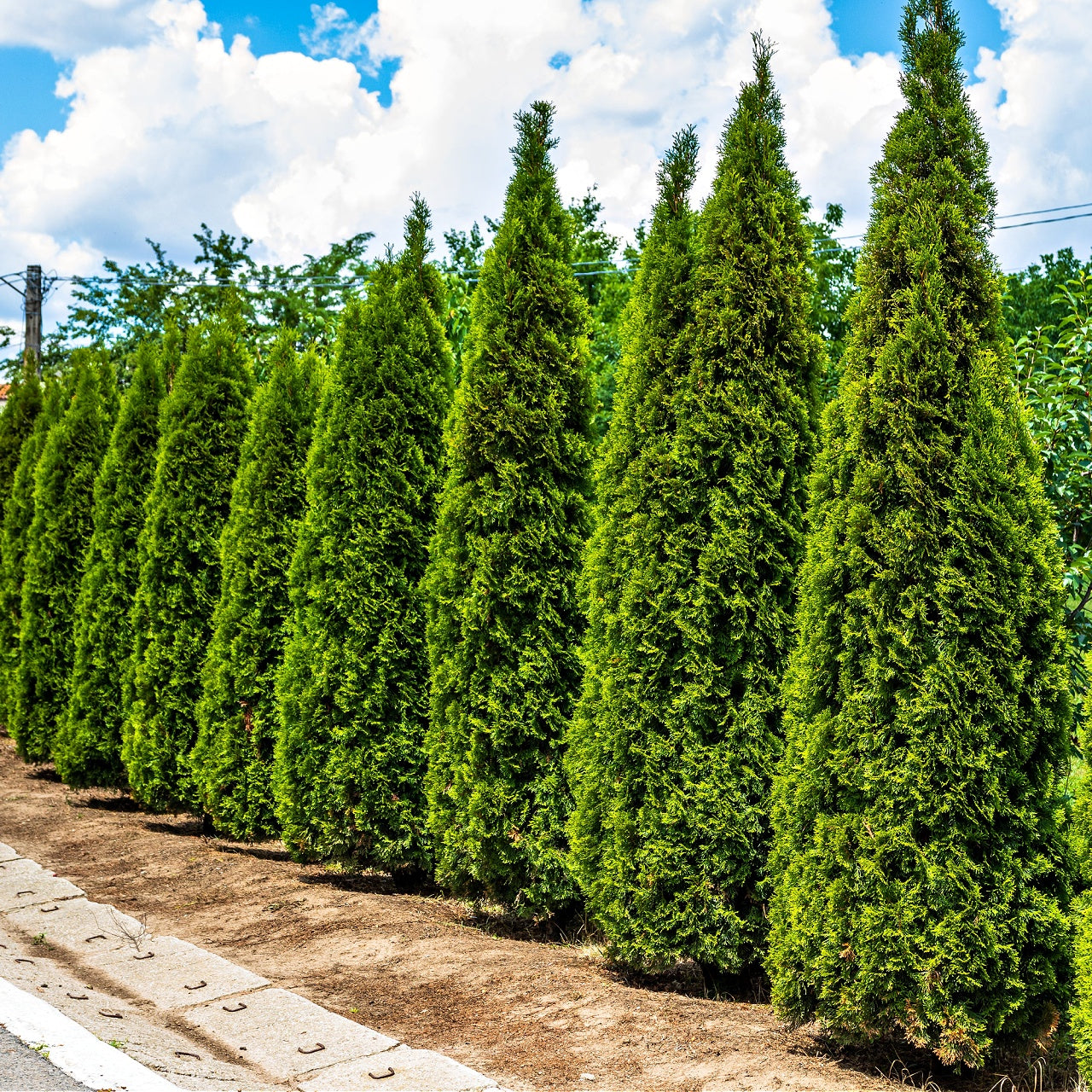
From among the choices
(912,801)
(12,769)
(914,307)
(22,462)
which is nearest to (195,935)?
(912,801)

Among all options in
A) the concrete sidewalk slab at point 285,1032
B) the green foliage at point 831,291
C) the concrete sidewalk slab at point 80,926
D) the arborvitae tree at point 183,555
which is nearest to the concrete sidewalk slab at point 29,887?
the concrete sidewalk slab at point 80,926

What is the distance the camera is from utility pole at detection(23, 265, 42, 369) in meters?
22.9

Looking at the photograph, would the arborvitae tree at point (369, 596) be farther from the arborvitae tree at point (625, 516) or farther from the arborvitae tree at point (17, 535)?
the arborvitae tree at point (17, 535)

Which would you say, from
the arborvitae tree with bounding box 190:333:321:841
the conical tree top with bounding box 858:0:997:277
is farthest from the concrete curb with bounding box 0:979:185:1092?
the conical tree top with bounding box 858:0:997:277

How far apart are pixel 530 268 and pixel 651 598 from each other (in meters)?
2.46

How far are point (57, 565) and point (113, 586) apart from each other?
204 cm

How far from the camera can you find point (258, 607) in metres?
8.46

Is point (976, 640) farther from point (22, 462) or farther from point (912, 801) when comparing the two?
point (22, 462)

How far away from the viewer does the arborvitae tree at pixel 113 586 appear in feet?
34.2

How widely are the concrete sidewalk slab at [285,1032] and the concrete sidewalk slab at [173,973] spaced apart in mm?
176

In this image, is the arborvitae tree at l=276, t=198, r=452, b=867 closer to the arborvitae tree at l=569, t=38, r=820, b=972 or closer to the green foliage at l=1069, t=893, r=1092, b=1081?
the arborvitae tree at l=569, t=38, r=820, b=972

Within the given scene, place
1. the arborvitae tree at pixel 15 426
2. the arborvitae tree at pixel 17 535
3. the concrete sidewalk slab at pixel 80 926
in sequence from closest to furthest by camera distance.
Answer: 1. the concrete sidewalk slab at pixel 80 926
2. the arborvitae tree at pixel 17 535
3. the arborvitae tree at pixel 15 426

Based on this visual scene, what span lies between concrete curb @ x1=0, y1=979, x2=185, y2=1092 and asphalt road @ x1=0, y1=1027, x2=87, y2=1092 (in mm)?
33

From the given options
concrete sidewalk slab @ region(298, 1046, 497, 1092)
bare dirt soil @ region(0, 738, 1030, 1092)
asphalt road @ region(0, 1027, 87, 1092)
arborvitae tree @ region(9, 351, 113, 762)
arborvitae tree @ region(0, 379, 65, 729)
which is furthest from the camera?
arborvitae tree @ region(0, 379, 65, 729)
